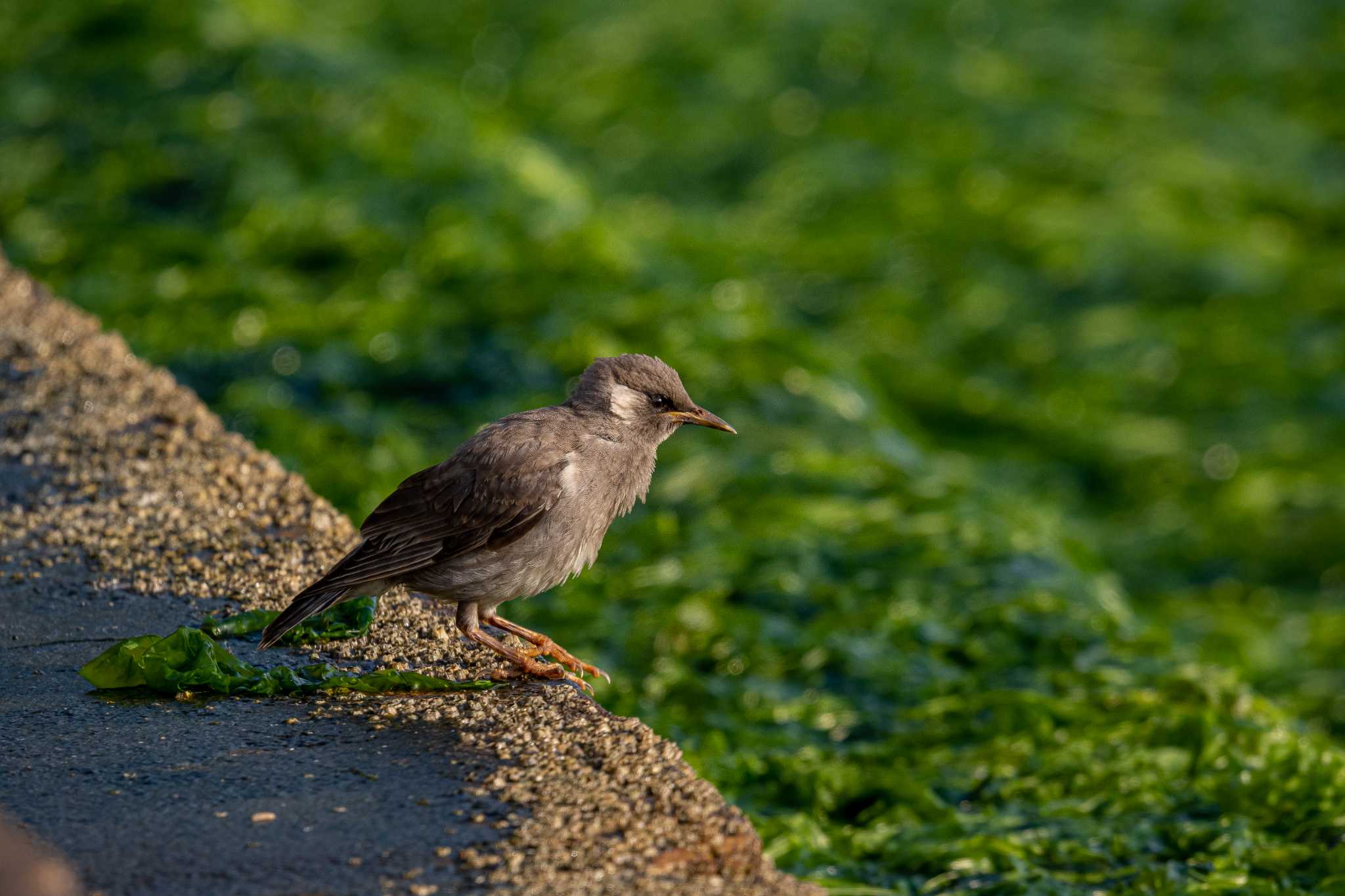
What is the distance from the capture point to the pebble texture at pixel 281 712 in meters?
3.25

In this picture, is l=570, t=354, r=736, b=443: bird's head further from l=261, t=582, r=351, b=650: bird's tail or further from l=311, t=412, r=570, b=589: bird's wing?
l=261, t=582, r=351, b=650: bird's tail

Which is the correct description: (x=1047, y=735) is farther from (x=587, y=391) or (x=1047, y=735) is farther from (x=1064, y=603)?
(x=587, y=391)

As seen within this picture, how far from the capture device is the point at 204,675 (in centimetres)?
405

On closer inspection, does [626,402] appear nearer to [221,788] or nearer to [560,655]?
[560,655]

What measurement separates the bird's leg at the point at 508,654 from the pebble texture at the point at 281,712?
0.16 feet

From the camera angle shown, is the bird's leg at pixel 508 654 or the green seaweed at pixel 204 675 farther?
the bird's leg at pixel 508 654

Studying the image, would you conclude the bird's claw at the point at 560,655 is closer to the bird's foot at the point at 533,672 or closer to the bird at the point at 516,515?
the bird at the point at 516,515

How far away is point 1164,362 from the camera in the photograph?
1088 cm

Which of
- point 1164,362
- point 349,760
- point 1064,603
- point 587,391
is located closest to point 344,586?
point 349,760

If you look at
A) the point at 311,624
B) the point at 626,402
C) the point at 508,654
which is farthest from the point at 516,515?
the point at 311,624

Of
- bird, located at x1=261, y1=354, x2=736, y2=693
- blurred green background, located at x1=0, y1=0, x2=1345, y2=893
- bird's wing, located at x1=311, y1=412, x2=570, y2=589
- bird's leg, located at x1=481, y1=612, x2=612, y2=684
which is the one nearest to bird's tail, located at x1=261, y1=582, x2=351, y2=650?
bird, located at x1=261, y1=354, x2=736, y2=693

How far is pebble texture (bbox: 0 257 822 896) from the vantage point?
10.7 ft

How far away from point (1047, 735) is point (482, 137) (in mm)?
6379

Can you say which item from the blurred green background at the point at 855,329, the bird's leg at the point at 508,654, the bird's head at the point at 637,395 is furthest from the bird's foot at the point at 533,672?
the blurred green background at the point at 855,329
